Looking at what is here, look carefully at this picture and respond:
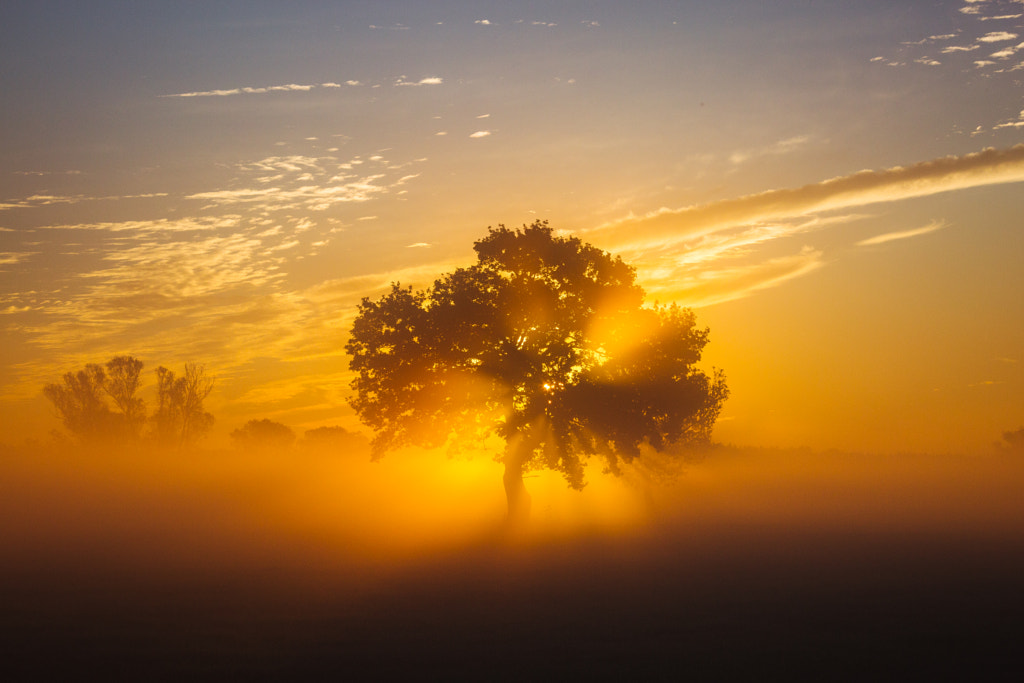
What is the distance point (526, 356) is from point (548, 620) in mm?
23543

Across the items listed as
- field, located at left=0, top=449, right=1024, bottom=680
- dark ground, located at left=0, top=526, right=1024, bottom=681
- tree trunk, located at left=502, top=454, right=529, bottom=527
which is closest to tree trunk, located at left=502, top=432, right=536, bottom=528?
tree trunk, located at left=502, top=454, right=529, bottom=527

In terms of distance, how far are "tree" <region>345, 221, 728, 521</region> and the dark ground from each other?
10.0 metres

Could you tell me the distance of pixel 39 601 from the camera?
29.1m

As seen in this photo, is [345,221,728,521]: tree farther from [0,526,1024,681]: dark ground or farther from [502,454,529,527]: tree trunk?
[0,526,1024,681]: dark ground

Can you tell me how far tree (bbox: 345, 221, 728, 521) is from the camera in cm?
4722

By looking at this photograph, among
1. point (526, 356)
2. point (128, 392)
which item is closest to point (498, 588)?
point (526, 356)

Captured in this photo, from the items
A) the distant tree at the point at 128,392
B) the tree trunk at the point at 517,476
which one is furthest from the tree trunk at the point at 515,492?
the distant tree at the point at 128,392

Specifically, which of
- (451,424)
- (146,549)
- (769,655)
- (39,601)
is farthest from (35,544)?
(769,655)

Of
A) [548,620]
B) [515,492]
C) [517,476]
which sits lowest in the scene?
[548,620]

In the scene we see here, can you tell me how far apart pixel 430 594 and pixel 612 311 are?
23.4m

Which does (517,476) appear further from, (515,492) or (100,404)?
(100,404)

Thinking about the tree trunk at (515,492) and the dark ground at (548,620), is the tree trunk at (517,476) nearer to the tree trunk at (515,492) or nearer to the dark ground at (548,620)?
the tree trunk at (515,492)

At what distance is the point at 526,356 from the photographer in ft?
156

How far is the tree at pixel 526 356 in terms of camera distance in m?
47.2
